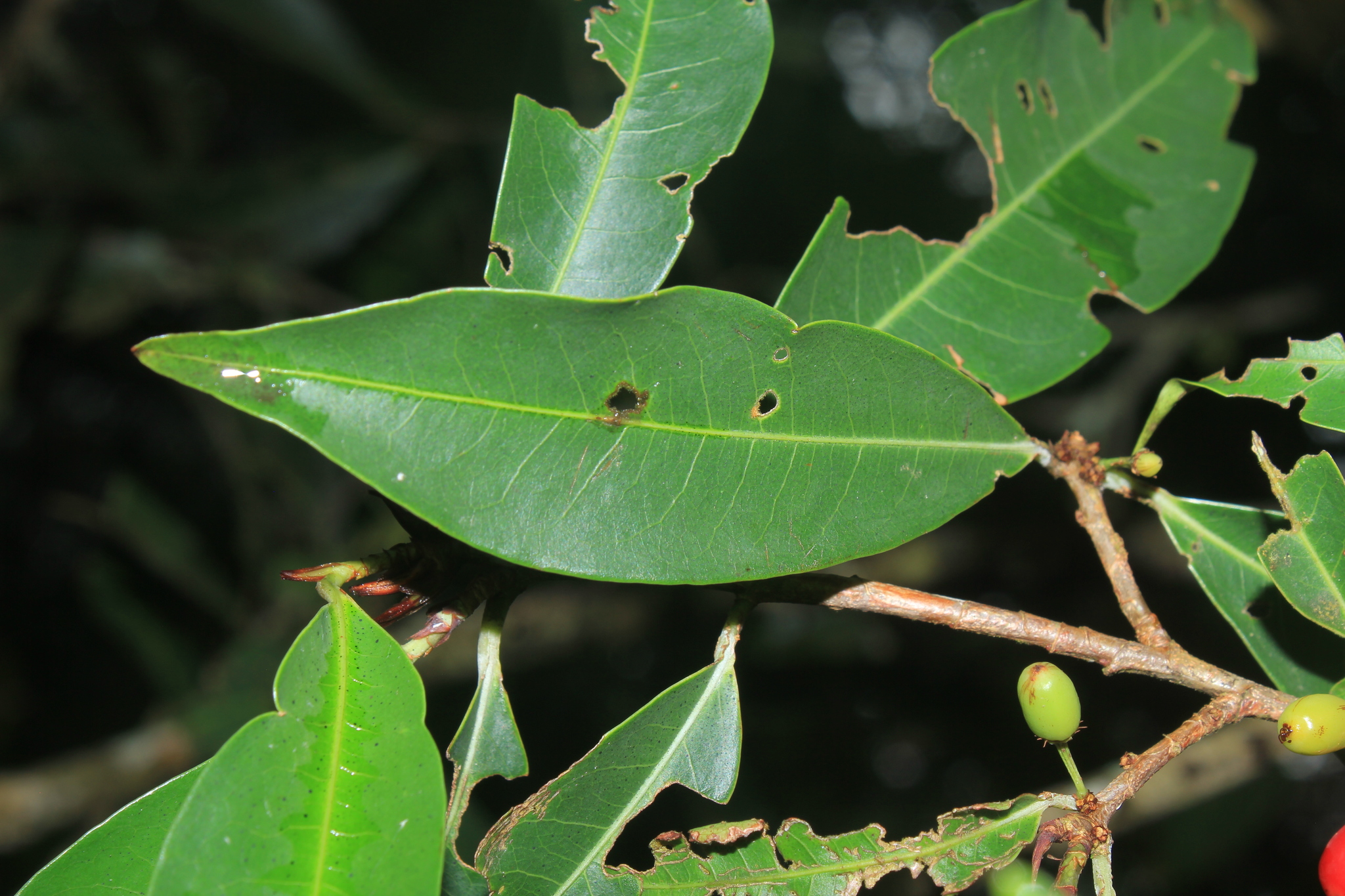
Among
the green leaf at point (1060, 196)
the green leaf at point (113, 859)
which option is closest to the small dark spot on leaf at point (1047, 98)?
the green leaf at point (1060, 196)

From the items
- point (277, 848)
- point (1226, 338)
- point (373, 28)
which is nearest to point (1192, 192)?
point (277, 848)

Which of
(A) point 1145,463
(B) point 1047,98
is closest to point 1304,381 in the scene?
(A) point 1145,463

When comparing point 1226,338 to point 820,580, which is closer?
point 820,580

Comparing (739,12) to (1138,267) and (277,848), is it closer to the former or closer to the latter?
(1138,267)

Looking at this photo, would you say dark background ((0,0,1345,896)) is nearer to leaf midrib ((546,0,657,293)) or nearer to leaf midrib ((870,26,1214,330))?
leaf midrib ((870,26,1214,330))

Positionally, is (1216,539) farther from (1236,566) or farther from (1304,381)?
(1304,381)
